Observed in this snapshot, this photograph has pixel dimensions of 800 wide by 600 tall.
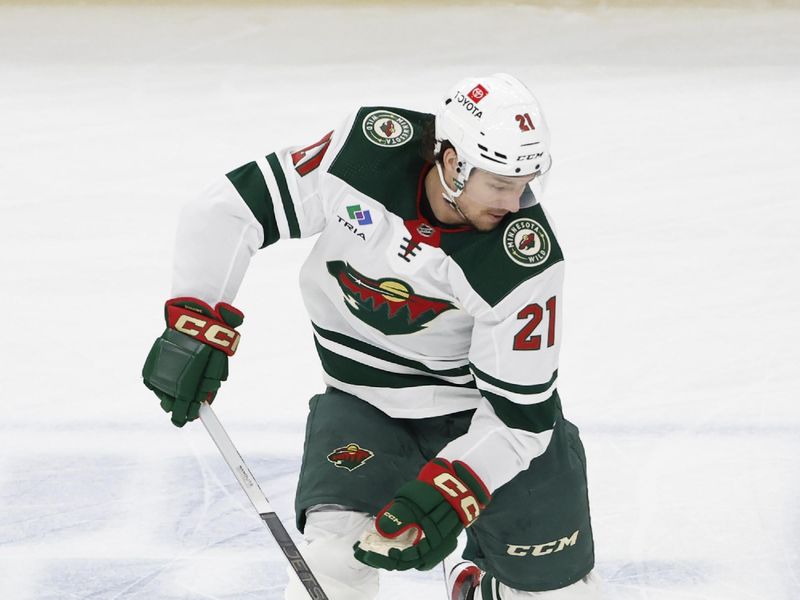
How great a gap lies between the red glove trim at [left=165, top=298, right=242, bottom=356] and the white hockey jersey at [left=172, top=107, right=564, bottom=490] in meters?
0.04

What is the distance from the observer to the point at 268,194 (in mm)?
2363

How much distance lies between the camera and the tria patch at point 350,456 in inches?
96.0

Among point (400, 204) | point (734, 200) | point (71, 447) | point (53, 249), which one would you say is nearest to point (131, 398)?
point (71, 447)

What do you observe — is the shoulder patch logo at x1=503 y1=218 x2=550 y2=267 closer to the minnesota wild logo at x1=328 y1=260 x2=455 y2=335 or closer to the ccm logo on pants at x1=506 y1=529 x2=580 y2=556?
the minnesota wild logo at x1=328 y1=260 x2=455 y2=335

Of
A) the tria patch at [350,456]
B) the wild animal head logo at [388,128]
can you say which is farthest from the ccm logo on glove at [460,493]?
the wild animal head logo at [388,128]

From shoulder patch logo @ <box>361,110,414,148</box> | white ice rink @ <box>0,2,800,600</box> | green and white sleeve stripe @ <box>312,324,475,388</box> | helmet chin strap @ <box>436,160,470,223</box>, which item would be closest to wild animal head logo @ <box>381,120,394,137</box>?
shoulder patch logo @ <box>361,110,414,148</box>

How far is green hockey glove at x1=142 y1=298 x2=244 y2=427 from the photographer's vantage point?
90.9 inches

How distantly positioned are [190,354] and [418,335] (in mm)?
420

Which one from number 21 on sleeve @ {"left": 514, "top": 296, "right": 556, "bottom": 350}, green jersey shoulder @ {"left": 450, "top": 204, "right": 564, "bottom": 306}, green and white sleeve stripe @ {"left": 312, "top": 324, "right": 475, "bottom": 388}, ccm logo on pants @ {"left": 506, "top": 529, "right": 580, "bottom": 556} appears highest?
green jersey shoulder @ {"left": 450, "top": 204, "right": 564, "bottom": 306}

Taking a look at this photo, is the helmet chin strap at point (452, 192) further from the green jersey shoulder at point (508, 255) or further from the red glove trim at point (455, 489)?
the red glove trim at point (455, 489)

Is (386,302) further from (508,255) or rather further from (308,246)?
(308,246)

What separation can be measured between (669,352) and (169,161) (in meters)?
1.98

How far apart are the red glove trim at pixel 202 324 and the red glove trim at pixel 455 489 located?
1.38ft

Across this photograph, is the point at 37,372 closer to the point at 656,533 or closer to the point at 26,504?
the point at 26,504
